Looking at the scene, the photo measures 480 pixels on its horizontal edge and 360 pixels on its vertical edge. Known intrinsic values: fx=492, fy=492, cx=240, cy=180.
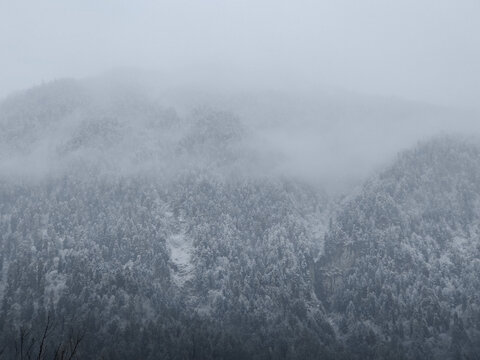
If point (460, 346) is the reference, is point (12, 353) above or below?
above

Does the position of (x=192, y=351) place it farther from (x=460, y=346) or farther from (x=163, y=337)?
(x=460, y=346)

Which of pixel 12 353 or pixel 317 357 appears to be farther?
pixel 317 357

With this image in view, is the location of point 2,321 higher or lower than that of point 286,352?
higher

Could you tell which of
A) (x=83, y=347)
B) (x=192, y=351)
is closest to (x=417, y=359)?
(x=192, y=351)

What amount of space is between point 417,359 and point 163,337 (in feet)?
334

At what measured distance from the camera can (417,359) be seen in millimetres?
196000

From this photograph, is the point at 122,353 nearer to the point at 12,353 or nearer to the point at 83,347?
the point at 83,347

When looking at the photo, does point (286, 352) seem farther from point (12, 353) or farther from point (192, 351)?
point (12, 353)

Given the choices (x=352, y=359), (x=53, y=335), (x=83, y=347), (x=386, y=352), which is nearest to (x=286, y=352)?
(x=352, y=359)

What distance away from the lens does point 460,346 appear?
197375 millimetres

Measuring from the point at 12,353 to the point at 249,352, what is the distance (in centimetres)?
8826

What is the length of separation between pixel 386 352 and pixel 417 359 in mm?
12152

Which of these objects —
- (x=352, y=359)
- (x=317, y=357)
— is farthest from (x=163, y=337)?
(x=352, y=359)

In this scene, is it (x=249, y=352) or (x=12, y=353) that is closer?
(x=12, y=353)
